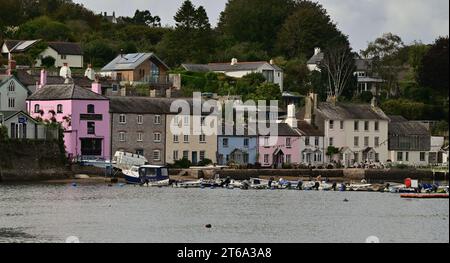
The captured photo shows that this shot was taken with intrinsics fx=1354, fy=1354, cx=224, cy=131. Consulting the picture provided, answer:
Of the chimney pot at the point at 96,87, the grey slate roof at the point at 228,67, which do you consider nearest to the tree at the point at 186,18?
the grey slate roof at the point at 228,67

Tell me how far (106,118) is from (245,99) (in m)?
19.3

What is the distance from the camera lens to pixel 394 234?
177 ft

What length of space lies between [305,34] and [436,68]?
31789mm

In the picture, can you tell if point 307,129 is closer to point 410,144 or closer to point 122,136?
point 410,144

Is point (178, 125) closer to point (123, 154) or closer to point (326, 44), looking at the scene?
point (123, 154)

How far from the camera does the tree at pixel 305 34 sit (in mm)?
143125

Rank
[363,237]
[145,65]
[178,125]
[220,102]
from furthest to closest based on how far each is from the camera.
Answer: [145,65] → [220,102] → [178,125] → [363,237]

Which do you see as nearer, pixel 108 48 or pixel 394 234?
pixel 394 234

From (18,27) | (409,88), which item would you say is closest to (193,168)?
(409,88)

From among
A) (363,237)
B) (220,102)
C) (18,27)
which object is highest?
(18,27)

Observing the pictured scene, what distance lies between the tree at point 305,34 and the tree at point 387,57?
10.4 ft

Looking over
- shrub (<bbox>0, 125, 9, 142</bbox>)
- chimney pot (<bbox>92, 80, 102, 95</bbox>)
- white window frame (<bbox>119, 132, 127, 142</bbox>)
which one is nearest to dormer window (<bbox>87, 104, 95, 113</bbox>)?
white window frame (<bbox>119, 132, 127, 142</bbox>)

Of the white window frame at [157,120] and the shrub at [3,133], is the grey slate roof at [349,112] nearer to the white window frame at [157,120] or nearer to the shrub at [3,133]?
the white window frame at [157,120]

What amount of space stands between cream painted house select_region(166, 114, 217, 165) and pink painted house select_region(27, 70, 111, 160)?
484 centimetres
